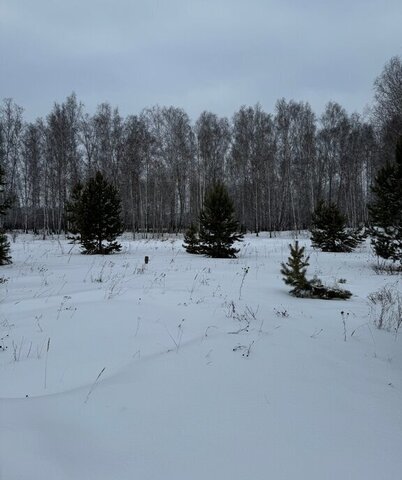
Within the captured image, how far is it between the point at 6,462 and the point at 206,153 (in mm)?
31052

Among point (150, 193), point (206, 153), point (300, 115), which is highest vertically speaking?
point (300, 115)

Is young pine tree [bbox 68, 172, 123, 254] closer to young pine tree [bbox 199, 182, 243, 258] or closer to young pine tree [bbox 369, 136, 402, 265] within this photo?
young pine tree [bbox 199, 182, 243, 258]

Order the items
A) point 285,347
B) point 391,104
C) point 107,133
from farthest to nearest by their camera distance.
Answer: point 107,133
point 391,104
point 285,347

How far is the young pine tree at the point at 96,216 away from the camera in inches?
622

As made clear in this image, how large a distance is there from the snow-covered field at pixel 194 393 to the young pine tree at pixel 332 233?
1322 cm

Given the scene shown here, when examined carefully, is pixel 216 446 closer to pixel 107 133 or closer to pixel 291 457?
pixel 291 457

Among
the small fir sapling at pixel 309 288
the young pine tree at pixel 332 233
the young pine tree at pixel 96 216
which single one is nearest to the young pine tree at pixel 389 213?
the young pine tree at pixel 332 233

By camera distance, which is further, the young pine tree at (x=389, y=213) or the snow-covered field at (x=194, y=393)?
the young pine tree at (x=389, y=213)

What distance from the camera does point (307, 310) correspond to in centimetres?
499

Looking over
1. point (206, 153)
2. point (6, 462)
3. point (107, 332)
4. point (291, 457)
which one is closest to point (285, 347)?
point (291, 457)

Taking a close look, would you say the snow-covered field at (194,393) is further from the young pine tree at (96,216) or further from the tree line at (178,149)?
the tree line at (178,149)

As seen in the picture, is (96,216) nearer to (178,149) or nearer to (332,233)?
(332,233)

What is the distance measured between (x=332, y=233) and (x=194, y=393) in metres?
16.4

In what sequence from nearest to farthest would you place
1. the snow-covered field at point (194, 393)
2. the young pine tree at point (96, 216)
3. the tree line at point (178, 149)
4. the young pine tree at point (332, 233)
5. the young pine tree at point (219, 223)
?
1. the snow-covered field at point (194, 393)
2. the young pine tree at point (219, 223)
3. the young pine tree at point (96, 216)
4. the young pine tree at point (332, 233)
5. the tree line at point (178, 149)
